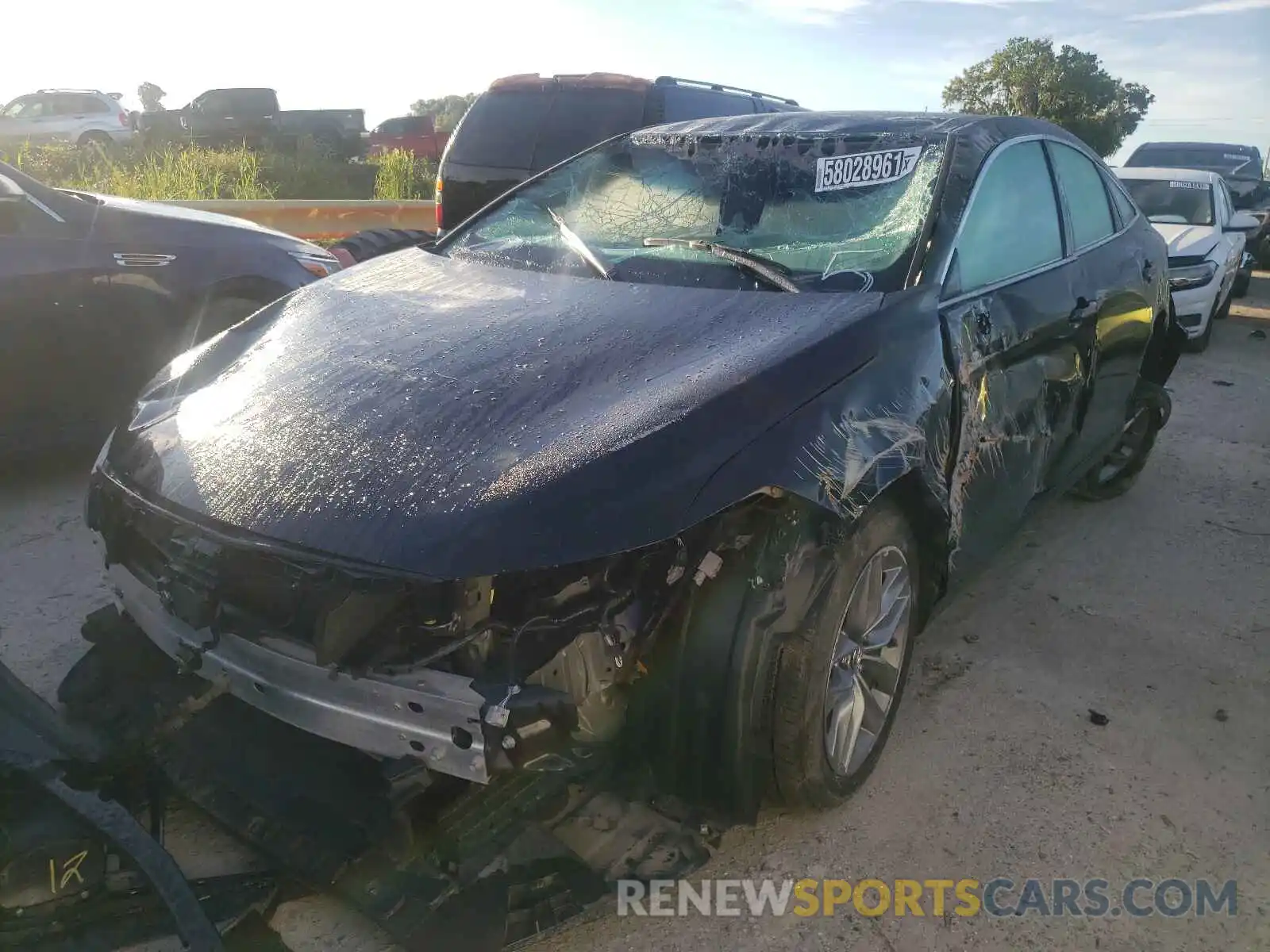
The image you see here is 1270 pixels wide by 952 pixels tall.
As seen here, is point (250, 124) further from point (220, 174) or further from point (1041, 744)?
point (1041, 744)

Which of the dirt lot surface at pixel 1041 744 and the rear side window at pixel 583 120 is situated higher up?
the rear side window at pixel 583 120

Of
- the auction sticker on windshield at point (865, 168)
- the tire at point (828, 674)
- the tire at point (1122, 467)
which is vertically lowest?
the tire at point (1122, 467)

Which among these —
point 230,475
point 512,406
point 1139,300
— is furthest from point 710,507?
point 1139,300

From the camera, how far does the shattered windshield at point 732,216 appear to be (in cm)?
288

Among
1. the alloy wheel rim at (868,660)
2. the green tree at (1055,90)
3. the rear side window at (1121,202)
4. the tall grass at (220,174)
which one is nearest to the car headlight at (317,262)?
the alloy wheel rim at (868,660)

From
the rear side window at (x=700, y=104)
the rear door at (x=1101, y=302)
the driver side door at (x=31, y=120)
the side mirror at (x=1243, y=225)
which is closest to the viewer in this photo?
the rear door at (x=1101, y=302)

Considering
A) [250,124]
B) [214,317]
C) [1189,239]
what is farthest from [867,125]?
[250,124]

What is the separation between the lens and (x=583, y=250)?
3.21 metres

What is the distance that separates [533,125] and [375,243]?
1.69 m

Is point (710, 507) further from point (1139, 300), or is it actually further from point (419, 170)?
point (419, 170)

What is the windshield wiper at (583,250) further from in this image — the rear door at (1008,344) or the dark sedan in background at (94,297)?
the dark sedan in background at (94,297)

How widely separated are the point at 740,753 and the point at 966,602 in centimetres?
199

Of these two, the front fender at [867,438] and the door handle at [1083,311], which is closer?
the front fender at [867,438]

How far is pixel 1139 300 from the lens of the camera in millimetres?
4121
